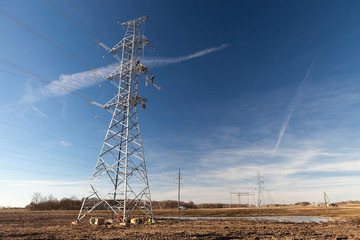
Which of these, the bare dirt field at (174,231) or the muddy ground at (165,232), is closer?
the muddy ground at (165,232)

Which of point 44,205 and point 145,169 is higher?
point 145,169

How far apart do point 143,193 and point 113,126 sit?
961 centimetres

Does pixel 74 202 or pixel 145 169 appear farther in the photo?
pixel 74 202

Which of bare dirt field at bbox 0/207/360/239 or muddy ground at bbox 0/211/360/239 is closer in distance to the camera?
muddy ground at bbox 0/211/360/239

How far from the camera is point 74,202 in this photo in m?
113

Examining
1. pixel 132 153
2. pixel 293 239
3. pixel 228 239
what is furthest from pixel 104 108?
pixel 293 239

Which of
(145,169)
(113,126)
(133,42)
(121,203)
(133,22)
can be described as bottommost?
(121,203)

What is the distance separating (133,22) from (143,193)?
81.3 feet

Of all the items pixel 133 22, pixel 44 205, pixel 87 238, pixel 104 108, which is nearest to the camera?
pixel 87 238

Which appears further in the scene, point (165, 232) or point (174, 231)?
point (174, 231)

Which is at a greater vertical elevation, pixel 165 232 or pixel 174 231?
pixel 165 232

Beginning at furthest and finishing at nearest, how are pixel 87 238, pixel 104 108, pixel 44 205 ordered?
pixel 44 205 < pixel 104 108 < pixel 87 238

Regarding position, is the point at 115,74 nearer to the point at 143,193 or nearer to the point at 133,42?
the point at 133,42

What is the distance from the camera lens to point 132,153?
25.9 meters
